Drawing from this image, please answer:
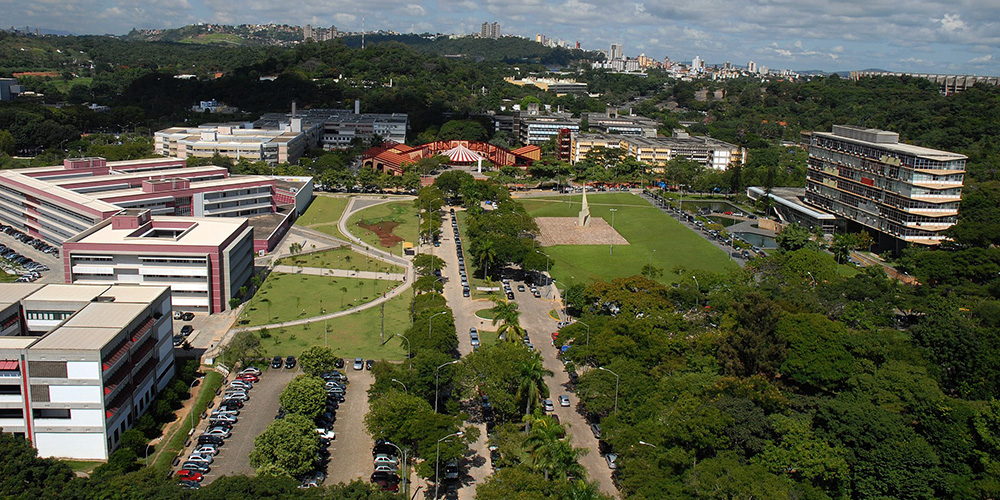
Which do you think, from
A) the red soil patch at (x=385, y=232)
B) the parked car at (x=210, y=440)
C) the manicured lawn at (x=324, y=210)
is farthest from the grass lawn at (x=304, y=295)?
the manicured lawn at (x=324, y=210)

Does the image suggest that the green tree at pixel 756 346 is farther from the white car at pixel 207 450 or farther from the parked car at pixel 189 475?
the parked car at pixel 189 475

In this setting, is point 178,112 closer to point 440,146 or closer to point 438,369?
point 440,146

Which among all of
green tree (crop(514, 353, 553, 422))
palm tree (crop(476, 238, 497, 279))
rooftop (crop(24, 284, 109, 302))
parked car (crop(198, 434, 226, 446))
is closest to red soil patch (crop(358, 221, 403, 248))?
palm tree (crop(476, 238, 497, 279))

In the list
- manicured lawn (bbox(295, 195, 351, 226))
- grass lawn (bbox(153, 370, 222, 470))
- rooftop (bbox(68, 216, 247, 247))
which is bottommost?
grass lawn (bbox(153, 370, 222, 470))

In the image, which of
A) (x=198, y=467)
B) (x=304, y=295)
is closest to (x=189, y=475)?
(x=198, y=467)

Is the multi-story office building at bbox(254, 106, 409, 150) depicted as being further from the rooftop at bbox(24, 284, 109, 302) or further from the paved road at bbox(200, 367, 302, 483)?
the paved road at bbox(200, 367, 302, 483)

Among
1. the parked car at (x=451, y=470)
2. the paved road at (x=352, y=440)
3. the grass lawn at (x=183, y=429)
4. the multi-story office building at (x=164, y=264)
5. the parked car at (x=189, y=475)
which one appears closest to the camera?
the parked car at (x=189, y=475)

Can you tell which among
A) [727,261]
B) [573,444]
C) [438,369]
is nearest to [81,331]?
[438,369]
